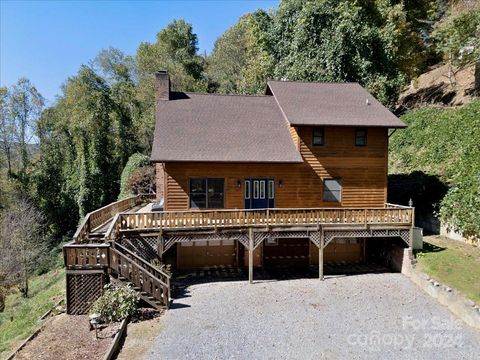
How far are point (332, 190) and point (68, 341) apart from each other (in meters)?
12.7

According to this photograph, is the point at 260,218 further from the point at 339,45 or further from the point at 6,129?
the point at 6,129

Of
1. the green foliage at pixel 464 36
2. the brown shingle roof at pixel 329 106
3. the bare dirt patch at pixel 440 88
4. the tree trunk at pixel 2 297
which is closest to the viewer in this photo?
the brown shingle roof at pixel 329 106

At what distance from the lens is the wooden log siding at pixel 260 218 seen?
14062 millimetres

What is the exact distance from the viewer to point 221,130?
17.0 m

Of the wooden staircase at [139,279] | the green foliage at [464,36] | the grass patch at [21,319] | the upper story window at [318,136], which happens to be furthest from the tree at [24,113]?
the green foliage at [464,36]

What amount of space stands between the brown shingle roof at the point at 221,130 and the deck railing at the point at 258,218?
241 centimetres

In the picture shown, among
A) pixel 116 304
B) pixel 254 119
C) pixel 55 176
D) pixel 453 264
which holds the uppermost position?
pixel 254 119

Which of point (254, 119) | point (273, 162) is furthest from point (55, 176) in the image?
point (273, 162)

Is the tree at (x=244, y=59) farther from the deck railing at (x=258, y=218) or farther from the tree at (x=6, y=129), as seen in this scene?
the tree at (x=6, y=129)

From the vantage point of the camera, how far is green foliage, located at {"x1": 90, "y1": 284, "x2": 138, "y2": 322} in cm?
1099

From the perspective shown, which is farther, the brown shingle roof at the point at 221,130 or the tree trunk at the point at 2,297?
the tree trunk at the point at 2,297

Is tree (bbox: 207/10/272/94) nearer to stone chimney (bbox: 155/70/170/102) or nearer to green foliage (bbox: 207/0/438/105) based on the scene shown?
green foliage (bbox: 207/0/438/105)

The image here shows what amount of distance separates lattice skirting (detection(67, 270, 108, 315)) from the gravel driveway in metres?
2.70

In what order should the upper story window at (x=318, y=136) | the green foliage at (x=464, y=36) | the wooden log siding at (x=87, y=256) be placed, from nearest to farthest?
1. the wooden log siding at (x=87, y=256)
2. the upper story window at (x=318, y=136)
3. the green foliage at (x=464, y=36)
